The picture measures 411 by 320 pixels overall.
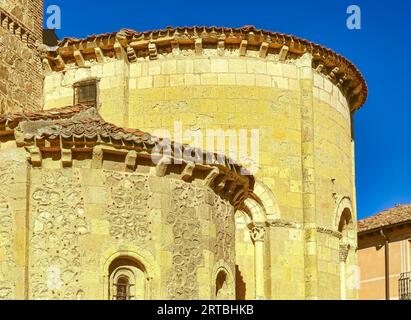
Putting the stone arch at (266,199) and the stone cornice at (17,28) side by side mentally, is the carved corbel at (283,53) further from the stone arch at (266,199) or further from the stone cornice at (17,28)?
the stone cornice at (17,28)

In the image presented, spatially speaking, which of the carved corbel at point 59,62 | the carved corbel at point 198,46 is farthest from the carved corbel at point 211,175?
the carved corbel at point 59,62

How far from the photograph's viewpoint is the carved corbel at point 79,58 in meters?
24.3

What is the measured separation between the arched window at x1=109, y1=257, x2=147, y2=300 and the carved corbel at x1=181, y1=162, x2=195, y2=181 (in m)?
1.58

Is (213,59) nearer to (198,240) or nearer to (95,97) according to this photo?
(95,97)

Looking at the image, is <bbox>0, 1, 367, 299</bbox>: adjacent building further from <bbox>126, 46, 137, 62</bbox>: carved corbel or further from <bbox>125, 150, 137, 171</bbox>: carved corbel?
<bbox>126, 46, 137, 62</bbox>: carved corbel

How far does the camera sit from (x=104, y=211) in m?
17.0

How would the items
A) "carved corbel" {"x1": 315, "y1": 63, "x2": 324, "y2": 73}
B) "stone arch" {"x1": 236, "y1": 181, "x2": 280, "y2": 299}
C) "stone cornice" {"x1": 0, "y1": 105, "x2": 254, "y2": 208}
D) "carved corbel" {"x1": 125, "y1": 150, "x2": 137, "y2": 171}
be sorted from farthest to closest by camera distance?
"carved corbel" {"x1": 315, "y1": 63, "x2": 324, "y2": 73} → "stone arch" {"x1": 236, "y1": 181, "x2": 280, "y2": 299} → "carved corbel" {"x1": 125, "y1": 150, "x2": 137, "y2": 171} → "stone cornice" {"x1": 0, "y1": 105, "x2": 254, "y2": 208}

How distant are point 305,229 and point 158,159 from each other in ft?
22.8

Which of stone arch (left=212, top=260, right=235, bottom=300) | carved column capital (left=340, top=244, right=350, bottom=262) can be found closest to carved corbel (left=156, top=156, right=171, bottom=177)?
stone arch (left=212, top=260, right=235, bottom=300)

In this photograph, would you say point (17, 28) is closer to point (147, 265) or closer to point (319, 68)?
point (147, 265)

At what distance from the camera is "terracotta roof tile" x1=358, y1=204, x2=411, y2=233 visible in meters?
35.1

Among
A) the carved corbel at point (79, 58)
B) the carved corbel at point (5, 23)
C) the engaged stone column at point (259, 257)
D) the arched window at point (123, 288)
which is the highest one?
the carved corbel at point (79, 58)

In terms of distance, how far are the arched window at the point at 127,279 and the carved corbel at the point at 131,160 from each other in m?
1.41
